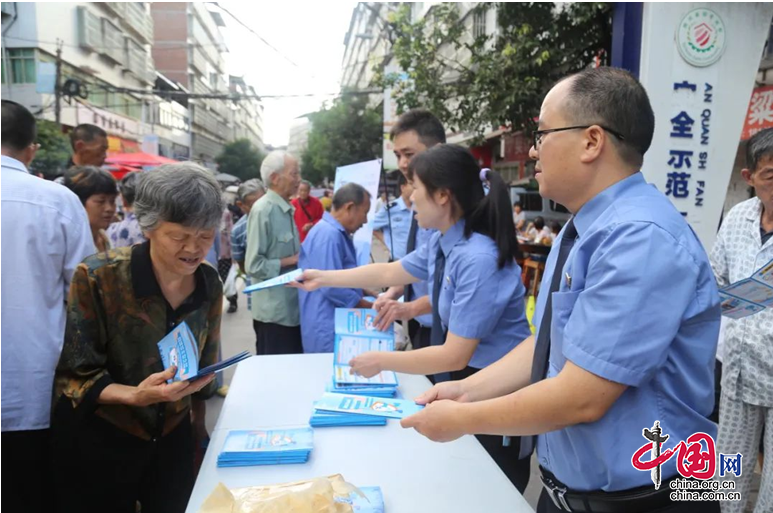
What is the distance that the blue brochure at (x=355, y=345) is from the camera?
1999mm

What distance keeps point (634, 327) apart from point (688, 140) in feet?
11.8

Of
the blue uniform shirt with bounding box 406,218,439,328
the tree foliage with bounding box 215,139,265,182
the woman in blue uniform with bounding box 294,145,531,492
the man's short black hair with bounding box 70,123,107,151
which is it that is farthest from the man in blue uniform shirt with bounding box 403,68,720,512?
the tree foliage with bounding box 215,139,265,182

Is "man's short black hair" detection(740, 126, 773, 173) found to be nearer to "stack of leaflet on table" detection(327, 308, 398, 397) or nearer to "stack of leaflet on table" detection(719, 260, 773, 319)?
"stack of leaflet on table" detection(719, 260, 773, 319)

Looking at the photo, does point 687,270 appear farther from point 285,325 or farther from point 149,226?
point 285,325

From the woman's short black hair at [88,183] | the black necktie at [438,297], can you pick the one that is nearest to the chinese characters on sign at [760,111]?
the black necktie at [438,297]

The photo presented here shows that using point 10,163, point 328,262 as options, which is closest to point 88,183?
point 10,163

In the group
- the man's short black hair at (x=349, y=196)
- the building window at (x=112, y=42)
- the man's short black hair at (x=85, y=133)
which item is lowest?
the man's short black hair at (x=349, y=196)

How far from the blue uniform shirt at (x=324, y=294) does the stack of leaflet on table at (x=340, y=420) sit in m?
1.43

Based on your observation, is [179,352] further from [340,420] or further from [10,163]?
[10,163]

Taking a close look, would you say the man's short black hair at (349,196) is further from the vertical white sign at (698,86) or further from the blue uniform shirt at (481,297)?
the vertical white sign at (698,86)

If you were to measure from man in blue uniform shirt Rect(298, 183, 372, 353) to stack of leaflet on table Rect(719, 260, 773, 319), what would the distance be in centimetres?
219

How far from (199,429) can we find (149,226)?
3.30ft

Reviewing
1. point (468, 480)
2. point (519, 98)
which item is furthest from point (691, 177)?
point (468, 480)

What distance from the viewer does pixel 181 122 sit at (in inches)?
1526
